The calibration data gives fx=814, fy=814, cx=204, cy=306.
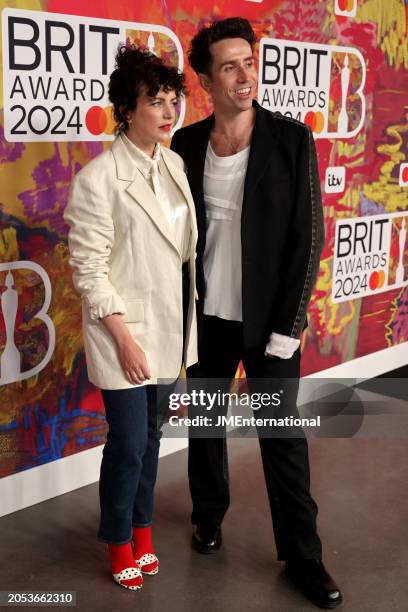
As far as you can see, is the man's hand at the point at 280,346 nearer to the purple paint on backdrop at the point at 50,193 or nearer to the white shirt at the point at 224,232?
the white shirt at the point at 224,232

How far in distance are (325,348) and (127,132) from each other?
206cm

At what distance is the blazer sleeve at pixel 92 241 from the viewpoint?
2027 millimetres

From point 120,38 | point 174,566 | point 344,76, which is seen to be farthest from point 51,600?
point 344,76

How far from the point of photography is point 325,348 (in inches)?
154

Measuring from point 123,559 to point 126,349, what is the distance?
2.22 feet

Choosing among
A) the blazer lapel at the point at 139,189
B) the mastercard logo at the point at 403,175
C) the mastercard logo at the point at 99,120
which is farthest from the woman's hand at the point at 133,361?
the mastercard logo at the point at 403,175

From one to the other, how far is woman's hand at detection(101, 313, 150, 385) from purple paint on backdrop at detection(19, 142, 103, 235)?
2.44 ft

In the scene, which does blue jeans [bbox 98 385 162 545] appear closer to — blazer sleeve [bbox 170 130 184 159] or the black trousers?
the black trousers

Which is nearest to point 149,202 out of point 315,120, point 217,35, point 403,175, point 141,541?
point 217,35

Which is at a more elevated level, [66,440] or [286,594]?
[66,440]

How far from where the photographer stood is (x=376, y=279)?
13.7 ft

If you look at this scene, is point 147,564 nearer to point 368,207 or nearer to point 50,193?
point 50,193

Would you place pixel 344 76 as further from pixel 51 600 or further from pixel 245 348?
pixel 51 600

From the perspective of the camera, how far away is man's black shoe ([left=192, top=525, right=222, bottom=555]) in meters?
2.56
